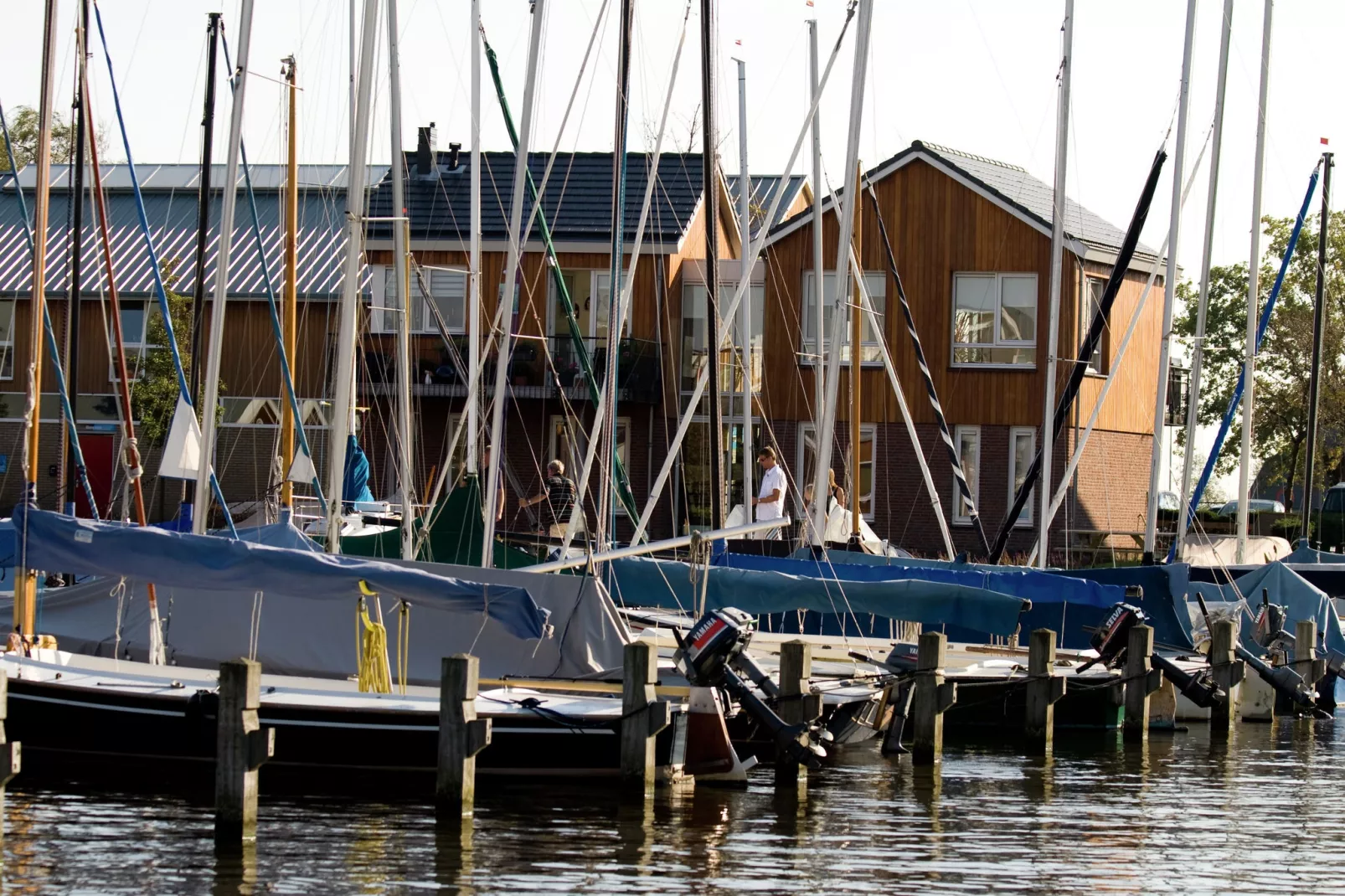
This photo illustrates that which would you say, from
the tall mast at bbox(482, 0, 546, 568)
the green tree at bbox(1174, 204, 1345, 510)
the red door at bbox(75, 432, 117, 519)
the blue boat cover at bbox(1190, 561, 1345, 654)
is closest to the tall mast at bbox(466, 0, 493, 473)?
the tall mast at bbox(482, 0, 546, 568)

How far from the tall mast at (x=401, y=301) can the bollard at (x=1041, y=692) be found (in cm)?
686

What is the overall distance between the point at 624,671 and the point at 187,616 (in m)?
5.42

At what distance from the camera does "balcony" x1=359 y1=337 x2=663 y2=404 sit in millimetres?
38500

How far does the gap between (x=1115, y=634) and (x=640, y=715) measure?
322 inches

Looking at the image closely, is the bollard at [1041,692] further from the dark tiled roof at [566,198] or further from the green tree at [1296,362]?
the green tree at [1296,362]

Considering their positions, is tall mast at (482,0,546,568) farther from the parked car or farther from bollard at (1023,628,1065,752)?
the parked car

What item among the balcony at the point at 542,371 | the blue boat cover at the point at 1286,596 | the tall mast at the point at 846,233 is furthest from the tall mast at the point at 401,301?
the balcony at the point at 542,371

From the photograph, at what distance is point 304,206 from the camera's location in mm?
47344

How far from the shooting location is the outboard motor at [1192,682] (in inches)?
835

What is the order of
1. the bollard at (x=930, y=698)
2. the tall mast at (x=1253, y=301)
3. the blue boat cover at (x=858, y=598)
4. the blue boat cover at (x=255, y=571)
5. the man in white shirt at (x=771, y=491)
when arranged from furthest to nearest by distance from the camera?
the tall mast at (x=1253, y=301) < the man in white shirt at (x=771, y=491) < the blue boat cover at (x=858, y=598) < the bollard at (x=930, y=698) < the blue boat cover at (x=255, y=571)

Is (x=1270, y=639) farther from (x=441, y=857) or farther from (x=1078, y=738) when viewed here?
(x=441, y=857)

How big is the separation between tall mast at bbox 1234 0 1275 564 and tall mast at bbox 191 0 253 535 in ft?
55.2

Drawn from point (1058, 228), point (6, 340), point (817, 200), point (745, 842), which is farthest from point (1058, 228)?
point (6, 340)

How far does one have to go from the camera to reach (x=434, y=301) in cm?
3947
